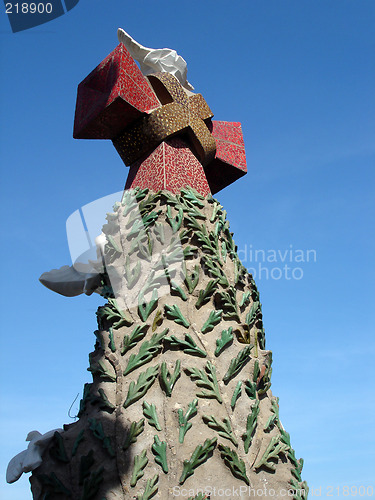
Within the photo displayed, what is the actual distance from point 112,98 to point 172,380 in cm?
242

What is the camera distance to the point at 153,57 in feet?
17.0

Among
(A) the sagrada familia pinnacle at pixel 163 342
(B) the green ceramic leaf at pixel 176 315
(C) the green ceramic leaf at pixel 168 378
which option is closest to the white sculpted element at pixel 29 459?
(A) the sagrada familia pinnacle at pixel 163 342

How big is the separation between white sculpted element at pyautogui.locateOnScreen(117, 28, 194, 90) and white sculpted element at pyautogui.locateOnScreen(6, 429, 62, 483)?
136 inches

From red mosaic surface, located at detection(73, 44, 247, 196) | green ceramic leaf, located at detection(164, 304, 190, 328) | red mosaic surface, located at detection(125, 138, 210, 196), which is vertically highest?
red mosaic surface, located at detection(73, 44, 247, 196)

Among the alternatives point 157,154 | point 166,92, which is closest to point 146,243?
point 157,154

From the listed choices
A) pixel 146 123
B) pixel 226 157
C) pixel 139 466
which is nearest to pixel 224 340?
pixel 139 466

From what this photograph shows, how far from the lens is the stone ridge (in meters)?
3.21

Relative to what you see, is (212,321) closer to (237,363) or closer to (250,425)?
(237,363)

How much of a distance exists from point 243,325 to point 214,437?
0.87m

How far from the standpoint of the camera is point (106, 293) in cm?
407

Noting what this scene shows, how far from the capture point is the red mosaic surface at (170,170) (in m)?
4.48

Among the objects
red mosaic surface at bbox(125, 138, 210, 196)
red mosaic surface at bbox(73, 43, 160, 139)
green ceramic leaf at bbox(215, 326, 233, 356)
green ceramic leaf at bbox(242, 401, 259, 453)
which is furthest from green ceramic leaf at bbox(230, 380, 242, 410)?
red mosaic surface at bbox(73, 43, 160, 139)

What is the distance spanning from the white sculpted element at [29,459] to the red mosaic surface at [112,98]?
2.61m

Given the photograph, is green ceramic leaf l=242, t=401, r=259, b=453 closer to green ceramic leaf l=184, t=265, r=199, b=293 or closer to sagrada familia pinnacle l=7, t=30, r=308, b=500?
sagrada familia pinnacle l=7, t=30, r=308, b=500
